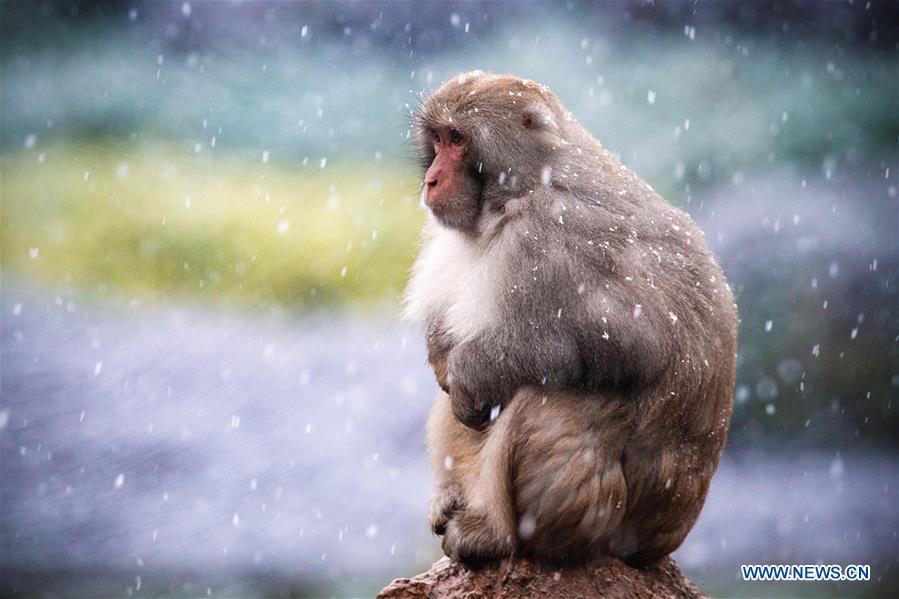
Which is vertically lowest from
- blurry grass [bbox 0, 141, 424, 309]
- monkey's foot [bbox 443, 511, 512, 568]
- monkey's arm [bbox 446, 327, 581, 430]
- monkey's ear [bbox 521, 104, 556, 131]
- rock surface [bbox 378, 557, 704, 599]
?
rock surface [bbox 378, 557, 704, 599]

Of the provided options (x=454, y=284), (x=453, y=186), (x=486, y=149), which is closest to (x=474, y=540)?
(x=454, y=284)

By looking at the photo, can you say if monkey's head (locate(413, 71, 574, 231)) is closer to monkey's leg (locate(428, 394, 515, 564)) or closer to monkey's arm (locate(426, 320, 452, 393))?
monkey's arm (locate(426, 320, 452, 393))

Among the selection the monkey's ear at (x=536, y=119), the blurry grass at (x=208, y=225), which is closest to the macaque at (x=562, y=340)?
the monkey's ear at (x=536, y=119)

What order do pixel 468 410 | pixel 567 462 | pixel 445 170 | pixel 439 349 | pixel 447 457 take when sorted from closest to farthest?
pixel 567 462 < pixel 468 410 < pixel 445 170 < pixel 439 349 < pixel 447 457

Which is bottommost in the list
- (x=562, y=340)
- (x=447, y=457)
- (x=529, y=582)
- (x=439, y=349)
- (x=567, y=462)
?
(x=529, y=582)

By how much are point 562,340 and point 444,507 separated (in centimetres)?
82

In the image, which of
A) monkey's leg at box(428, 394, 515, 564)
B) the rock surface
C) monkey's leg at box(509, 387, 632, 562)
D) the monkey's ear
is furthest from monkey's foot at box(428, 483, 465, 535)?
the monkey's ear

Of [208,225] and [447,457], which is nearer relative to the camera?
[447,457]

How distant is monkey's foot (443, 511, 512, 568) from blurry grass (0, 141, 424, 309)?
3.45 m

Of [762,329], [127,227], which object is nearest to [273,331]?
[127,227]

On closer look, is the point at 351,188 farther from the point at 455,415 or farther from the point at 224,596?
the point at 455,415

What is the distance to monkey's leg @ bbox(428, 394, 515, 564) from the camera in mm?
3357

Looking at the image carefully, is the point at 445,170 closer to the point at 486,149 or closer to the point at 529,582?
the point at 486,149

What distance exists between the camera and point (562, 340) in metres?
3.32
